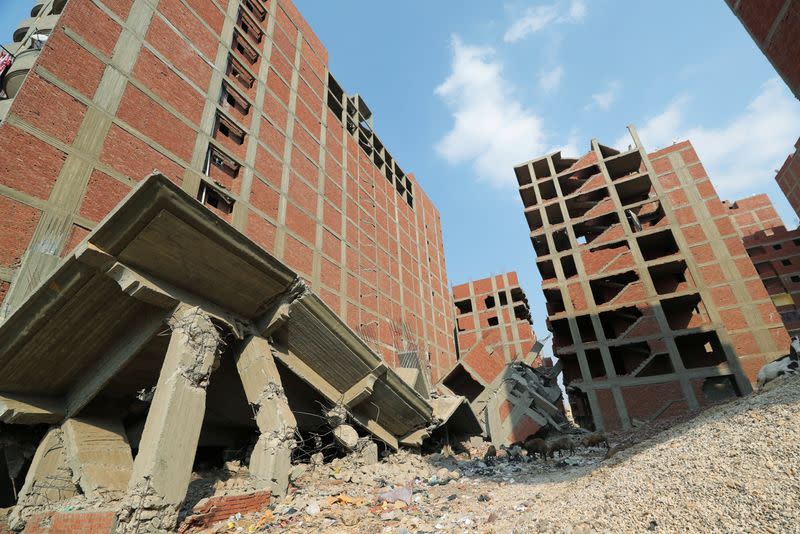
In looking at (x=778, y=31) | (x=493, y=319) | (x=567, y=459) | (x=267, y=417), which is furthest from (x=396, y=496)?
(x=493, y=319)

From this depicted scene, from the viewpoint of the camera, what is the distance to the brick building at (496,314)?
3647cm

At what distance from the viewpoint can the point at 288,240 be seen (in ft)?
51.9

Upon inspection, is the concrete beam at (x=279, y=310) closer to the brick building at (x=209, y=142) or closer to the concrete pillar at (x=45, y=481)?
the concrete pillar at (x=45, y=481)

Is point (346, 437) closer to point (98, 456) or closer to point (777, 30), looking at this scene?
point (98, 456)

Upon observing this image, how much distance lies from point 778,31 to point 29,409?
12049 mm

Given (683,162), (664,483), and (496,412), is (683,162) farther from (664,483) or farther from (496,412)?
(664,483)

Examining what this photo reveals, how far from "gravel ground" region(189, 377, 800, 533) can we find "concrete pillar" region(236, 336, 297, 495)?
0.54 meters

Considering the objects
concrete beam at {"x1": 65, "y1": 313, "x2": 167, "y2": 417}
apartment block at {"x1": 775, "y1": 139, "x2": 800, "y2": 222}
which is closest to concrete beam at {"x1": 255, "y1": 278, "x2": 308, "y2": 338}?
concrete beam at {"x1": 65, "y1": 313, "x2": 167, "y2": 417}

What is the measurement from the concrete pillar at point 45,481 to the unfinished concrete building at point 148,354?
0.02 metres

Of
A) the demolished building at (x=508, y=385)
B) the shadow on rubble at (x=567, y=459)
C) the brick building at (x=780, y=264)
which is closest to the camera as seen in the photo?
the shadow on rubble at (x=567, y=459)

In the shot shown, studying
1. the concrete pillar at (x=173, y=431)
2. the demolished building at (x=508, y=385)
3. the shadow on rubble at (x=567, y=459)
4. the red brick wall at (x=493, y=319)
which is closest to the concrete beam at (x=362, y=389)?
the shadow on rubble at (x=567, y=459)

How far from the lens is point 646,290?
21.7m

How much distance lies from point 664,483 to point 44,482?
912 cm

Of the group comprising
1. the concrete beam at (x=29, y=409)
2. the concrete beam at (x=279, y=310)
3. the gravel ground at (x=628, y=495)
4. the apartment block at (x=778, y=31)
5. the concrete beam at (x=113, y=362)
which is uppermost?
the apartment block at (x=778, y=31)
